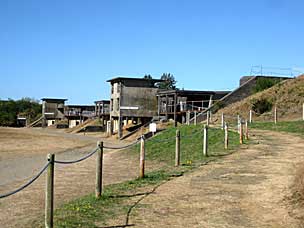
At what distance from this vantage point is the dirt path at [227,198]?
833cm

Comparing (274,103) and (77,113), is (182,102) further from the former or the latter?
(77,113)

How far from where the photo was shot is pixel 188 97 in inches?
2331

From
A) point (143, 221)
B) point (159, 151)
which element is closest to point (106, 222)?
point (143, 221)

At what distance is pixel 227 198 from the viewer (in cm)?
1015

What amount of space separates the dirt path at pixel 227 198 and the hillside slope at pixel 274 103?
1179 inches

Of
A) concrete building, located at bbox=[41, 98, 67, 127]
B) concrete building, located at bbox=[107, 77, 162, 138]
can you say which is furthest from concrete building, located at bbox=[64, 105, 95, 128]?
concrete building, located at bbox=[107, 77, 162, 138]

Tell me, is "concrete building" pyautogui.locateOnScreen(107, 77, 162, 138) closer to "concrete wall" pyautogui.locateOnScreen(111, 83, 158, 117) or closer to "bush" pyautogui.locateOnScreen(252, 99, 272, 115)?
"concrete wall" pyautogui.locateOnScreen(111, 83, 158, 117)

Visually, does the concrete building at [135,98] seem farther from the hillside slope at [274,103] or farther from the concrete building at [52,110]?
the concrete building at [52,110]

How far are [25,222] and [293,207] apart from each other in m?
5.25

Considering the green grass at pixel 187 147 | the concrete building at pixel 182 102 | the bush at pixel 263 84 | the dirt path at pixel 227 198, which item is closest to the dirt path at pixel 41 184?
the green grass at pixel 187 147

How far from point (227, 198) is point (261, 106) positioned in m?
39.9

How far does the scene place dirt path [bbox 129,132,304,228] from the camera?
27.3ft

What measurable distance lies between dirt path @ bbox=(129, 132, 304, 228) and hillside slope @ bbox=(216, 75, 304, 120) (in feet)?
98.3

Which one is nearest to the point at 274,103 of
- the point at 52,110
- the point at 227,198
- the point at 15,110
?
the point at 227,198
